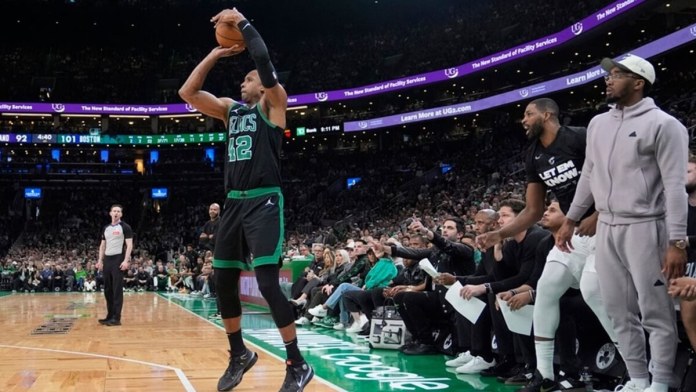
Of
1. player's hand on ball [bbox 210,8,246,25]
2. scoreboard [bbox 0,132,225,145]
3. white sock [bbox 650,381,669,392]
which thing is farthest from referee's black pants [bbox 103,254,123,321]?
scoreboard [bbox 0,132,225,145]

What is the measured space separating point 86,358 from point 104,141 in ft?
123

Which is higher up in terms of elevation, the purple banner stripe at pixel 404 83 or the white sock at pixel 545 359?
the purple banner stripe at pixel 404 83

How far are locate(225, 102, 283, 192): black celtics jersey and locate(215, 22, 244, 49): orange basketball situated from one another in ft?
1.53

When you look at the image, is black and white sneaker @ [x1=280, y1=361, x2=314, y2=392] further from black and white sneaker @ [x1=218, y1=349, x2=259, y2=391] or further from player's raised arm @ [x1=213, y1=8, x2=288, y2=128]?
player's raised arm @ [x1=213, y1=8, x2=288, y2=128]

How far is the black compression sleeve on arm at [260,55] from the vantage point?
12.7ft

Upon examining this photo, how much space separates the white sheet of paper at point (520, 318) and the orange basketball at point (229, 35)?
258 centimetres

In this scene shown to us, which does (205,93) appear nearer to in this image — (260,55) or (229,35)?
(229,35)

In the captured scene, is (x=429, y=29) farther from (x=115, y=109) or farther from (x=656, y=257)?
(x=656, y=257)

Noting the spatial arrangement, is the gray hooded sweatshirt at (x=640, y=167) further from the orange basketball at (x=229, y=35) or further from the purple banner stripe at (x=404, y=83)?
the purple banner stripe at (x=404, y=83)

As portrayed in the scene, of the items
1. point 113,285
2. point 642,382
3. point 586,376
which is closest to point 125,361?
point 586,376

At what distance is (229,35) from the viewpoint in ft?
14.1

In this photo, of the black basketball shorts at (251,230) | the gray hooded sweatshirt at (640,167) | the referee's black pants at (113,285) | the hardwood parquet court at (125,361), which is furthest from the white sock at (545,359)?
the referee's black pants at (113,285)

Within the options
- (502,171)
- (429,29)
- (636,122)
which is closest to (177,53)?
(429,29)

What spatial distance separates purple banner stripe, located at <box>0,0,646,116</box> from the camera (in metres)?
24.5
